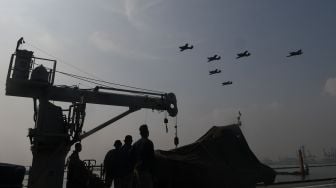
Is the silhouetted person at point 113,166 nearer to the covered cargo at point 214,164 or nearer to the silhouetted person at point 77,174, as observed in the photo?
the silhouetted person at point 77,174

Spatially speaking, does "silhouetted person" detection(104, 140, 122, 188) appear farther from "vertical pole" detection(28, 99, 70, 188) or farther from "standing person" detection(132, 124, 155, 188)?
"vertical pole" detection(28, 99, 70, 188)

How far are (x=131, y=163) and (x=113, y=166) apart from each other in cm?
142

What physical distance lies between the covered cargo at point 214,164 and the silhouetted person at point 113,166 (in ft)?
3.73

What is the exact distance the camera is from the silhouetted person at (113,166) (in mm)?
9375

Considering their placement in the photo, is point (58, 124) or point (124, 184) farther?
point (58, 124)

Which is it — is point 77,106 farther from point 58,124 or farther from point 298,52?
point 298,52

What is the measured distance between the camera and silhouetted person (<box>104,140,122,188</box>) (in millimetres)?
9375

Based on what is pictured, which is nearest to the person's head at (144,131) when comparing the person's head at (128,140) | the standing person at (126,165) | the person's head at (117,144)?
the standing person at (126,165)

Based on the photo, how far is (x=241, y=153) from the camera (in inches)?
420

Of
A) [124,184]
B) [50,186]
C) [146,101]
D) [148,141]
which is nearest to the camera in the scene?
[148,141]

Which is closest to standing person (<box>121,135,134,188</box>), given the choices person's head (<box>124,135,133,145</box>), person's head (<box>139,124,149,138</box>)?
person's head (<box>124,135,133,145</box>)

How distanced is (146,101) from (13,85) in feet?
19.6

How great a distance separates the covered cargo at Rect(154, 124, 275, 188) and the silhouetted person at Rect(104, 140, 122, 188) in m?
1.14

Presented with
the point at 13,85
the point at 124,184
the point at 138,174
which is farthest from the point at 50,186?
the point at 138,174
